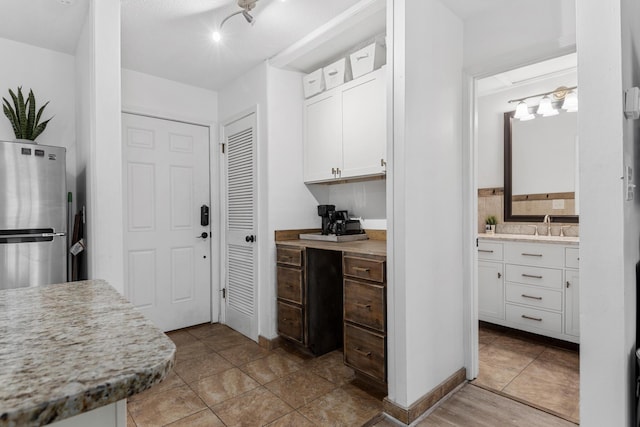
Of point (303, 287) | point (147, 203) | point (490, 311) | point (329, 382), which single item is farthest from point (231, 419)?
point (490, 311)

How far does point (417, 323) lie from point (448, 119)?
4.21 ft

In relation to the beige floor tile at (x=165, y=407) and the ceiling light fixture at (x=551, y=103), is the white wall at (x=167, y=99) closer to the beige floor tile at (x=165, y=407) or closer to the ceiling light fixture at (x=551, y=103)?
the beige floor tile at (x=165, y=407)

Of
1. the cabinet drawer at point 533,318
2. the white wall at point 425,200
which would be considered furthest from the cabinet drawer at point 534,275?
the white wall at point 425,200

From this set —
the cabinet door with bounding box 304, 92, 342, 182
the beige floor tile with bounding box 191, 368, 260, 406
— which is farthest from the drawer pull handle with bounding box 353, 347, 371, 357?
the cabinet door with bounding box 304, 92, 342, 182

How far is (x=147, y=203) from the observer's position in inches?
128

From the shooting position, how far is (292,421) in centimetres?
194

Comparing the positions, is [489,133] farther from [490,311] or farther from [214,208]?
[214,208]

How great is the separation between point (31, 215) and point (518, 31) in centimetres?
308

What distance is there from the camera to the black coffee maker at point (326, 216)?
118 inches

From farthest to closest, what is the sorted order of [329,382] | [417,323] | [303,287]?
[303,287], [329,382], [417,323]

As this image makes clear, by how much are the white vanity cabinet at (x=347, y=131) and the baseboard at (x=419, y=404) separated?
144 centimetres

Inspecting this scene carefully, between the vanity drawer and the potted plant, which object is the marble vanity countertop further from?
the potted plant

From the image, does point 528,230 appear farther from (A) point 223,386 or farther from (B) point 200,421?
(B) point 200,421

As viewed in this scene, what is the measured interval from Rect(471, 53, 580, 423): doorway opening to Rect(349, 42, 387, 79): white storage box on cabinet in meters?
0.79
